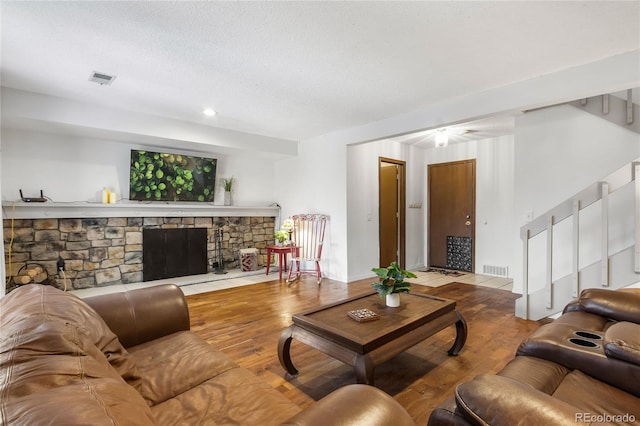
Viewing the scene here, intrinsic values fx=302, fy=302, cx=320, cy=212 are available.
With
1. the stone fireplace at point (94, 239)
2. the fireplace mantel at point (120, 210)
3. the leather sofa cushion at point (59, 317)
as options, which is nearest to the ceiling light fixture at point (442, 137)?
the fireplace mantel at point (120, 210)

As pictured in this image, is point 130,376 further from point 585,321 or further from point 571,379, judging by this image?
point 585,321

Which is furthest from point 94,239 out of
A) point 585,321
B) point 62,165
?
A: point 585,321

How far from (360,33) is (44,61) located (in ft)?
9.06

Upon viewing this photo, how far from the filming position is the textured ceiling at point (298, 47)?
2004mm

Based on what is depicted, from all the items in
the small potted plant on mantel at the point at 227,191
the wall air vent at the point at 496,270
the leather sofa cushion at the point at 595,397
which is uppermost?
the small potted plant on mantel at the point at 227,191

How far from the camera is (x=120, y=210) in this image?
14.9 feet

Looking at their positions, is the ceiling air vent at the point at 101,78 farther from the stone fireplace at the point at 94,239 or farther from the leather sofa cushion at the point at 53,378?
the leather sofa cushion at the point at 53,378

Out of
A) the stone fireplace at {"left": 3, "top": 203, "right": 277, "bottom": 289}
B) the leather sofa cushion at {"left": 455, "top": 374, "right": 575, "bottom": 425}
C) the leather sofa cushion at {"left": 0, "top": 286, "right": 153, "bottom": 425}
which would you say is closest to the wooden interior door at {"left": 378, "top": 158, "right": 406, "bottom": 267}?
the stone fireplace at {"left": 3, "top": 203, "right": 277, "bottom": 289}

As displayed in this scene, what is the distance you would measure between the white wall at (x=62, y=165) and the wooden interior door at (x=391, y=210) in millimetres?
3690

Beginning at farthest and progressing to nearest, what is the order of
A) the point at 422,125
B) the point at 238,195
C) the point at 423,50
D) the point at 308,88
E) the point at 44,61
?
the point at 238,195, the point at 422,125, the point at 308,88, the point at 44,61, the point at 423,50

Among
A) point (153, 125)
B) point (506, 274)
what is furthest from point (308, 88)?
point (506, 274)

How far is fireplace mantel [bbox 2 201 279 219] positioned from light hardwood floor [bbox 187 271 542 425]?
161 cm

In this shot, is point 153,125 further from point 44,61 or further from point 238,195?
point 238,195

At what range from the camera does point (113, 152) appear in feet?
Result: 15.0
